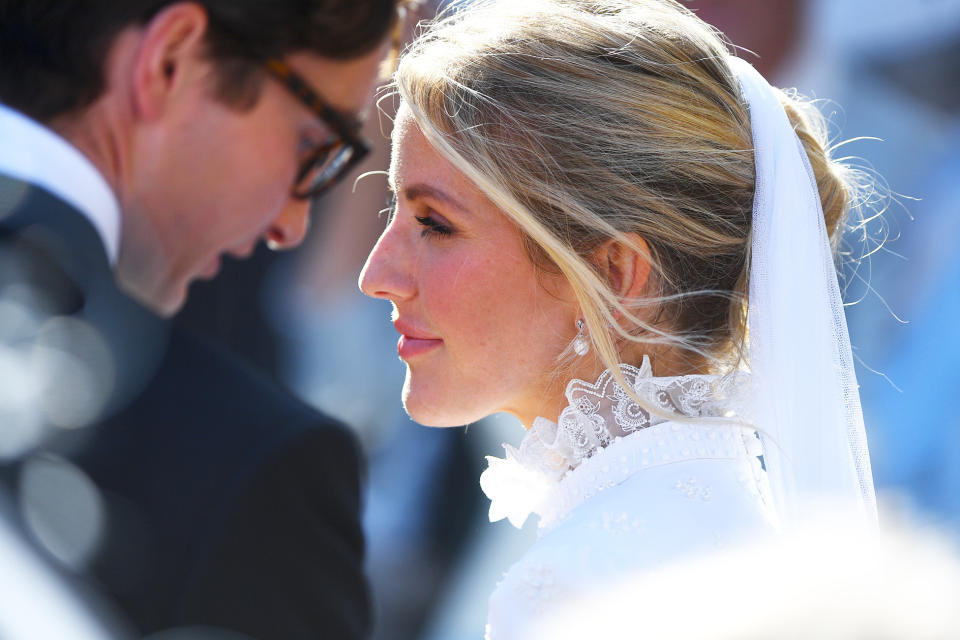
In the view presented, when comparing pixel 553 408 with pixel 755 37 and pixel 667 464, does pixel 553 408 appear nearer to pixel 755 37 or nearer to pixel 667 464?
pixel 667 464

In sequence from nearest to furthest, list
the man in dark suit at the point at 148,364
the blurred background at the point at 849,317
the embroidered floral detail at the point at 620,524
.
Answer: the man in dark suit at the point at 148,364 < the embroidered floral detail at the point at 620,524 < the blurred background at the point at 849,317

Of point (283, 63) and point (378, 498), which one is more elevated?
point (283, 63)

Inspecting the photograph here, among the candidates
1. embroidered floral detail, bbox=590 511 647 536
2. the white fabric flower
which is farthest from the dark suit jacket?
the white fabric flower

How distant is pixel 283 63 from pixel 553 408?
2.95 ft

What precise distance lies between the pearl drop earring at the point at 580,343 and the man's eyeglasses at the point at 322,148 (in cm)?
56

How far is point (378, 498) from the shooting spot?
4.57m

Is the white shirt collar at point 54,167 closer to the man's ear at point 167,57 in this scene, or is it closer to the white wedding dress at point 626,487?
the man's ear at point 167,57

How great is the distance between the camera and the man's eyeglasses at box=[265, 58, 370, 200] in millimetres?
1511

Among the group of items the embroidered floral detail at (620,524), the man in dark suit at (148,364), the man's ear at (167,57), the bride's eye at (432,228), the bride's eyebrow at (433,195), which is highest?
the man's ear at (167,57)

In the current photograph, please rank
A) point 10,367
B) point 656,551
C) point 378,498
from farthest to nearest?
1. point 378,498
2. point 656,551
3. point 10,367

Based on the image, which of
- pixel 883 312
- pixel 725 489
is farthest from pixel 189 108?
pixel 883 312

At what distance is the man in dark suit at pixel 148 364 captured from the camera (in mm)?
1115

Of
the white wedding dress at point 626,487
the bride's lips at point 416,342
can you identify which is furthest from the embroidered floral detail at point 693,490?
the bride's lips at point 416,342

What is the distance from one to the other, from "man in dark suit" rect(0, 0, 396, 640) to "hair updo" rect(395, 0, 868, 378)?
1.45 ft
